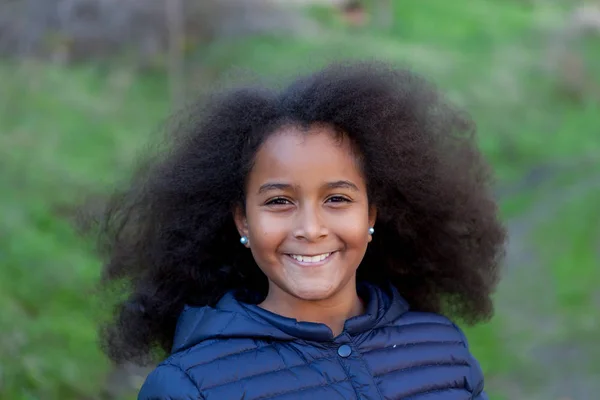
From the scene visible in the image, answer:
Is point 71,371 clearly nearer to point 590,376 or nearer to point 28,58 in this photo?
point 590,376

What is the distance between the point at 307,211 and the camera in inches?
82.9

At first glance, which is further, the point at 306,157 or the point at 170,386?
the point at 306,157

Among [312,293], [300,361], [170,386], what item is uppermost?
[312,293]

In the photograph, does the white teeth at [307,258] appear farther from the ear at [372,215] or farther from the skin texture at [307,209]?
the ear at [372,215]

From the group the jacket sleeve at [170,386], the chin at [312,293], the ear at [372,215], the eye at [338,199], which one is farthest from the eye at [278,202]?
the jacket sleeve at [170,386]

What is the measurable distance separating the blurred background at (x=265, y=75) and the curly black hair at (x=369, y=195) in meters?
0.26

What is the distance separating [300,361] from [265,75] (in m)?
1.22

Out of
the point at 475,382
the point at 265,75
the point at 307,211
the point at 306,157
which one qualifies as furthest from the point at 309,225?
the point at 265,75

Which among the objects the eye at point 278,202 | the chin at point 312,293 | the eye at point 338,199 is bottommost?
the chin at point 312,293

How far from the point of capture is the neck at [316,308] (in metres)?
2.30

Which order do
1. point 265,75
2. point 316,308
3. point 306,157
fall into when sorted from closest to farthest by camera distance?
point 306,157 → point 316,308 → point 265,75

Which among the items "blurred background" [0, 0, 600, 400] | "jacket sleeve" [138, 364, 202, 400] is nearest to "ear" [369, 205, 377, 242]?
"blurred background" [0, 0, 600, 400]

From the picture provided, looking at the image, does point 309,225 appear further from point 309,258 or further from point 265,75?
point 265,75

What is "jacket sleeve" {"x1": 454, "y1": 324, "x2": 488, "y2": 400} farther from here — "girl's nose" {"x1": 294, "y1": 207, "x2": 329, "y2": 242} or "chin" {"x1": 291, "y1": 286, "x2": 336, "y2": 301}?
"girl's nose" {"x1": 294, "y1": 207, "x2": 329, "y2": 242}
